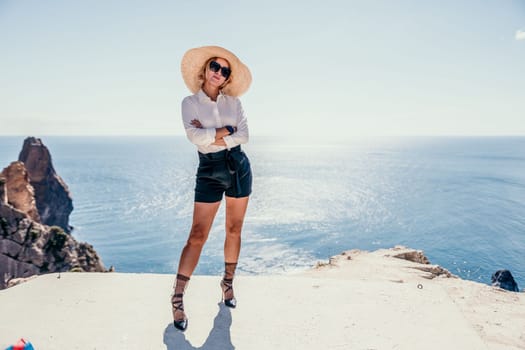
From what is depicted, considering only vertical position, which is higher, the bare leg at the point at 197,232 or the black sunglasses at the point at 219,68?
the black sunglasses at the point at 219,68

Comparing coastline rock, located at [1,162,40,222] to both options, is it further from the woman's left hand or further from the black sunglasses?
the black sunglasses

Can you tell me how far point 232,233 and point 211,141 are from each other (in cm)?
121

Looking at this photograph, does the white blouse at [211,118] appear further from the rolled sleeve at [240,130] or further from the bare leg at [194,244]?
the bare leg at [194,244]

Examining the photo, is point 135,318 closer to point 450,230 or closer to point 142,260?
point 142,260

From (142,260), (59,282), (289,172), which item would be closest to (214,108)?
(59,282)

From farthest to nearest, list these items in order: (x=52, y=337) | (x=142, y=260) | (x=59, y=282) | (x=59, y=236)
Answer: (x=142, y=260), (x=59, y=236), (x=59, y=282), (x=52, y=337)

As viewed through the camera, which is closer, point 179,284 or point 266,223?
point 179,284

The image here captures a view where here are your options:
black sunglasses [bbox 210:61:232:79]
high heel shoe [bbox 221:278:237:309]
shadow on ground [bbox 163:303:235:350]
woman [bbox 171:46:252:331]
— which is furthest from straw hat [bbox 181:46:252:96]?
shadow on ground [bbox 163:303:235:350]

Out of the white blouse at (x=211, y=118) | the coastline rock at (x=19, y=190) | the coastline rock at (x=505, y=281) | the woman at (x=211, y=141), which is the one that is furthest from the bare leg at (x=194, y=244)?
the coastline rock at (x=19, y=190)

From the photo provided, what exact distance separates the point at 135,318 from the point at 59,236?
108 ft

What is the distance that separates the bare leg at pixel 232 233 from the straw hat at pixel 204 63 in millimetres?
1348

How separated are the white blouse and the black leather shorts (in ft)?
0.29

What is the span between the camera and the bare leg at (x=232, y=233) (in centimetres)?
367

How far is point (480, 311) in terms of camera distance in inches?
196
